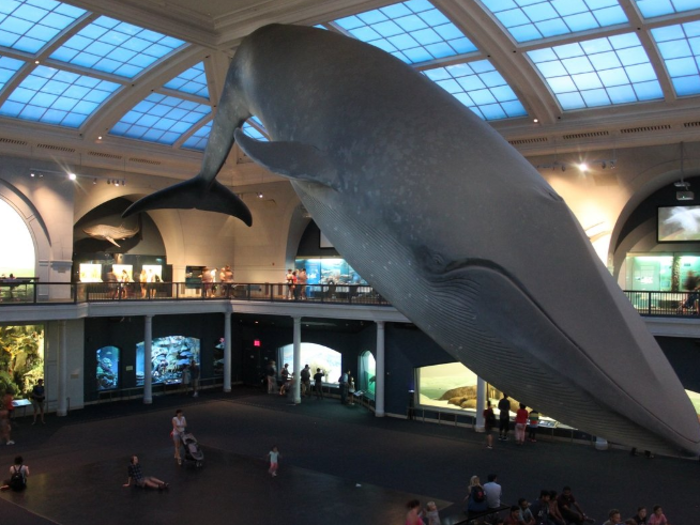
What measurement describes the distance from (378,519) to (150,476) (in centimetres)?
608

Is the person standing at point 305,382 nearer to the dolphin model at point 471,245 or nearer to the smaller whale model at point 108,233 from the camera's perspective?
the smaller whale model at point 108,233

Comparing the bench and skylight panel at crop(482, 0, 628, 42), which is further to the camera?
skylight panel at crop(482, 0, 628, 42)

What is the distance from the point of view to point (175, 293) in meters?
26.5

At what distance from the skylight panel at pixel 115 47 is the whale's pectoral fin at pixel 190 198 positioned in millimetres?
17805

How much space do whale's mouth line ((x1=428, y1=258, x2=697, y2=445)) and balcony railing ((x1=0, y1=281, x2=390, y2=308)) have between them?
1980cm

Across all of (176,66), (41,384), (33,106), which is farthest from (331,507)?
(33,106)

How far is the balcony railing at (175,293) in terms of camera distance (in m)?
21.5

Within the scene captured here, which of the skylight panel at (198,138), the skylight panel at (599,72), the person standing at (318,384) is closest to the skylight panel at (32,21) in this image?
the skylight panel at (198,138)

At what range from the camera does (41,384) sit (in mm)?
23516

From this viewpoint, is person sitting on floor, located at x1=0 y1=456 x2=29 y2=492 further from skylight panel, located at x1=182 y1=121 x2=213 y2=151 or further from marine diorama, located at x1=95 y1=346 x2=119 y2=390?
skylight panel, located at x1=182 y1=121 x2=213 y2=151

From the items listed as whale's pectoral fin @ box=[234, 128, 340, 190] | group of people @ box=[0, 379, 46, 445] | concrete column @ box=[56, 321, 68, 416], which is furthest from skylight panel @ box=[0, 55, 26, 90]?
whale's pectoral fin @ box=[234, 128, 340, 190]

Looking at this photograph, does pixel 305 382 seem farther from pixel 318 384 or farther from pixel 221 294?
pixel 221 294

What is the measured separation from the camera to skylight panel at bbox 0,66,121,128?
23.6 metres

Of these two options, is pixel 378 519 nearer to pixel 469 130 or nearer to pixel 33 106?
pixel 469 130
